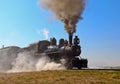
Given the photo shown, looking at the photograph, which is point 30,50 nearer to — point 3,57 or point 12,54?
point 12,54

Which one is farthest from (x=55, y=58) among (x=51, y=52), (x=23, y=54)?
(x=23, y=54)

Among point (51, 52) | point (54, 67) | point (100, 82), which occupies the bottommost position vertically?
point (100, 82)

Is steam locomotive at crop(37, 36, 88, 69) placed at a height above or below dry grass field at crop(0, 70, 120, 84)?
above

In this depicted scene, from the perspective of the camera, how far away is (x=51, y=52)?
1355 inches

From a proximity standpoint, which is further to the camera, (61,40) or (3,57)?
(3,57)

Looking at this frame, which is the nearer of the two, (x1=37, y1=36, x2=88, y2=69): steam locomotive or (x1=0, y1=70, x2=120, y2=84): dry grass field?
(x1=0, y1=70, x2=120, y2=84): dry grass field

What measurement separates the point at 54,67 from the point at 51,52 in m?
2.63

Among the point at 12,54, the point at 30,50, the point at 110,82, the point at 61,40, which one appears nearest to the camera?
the point at 110,82

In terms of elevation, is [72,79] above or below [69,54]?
below

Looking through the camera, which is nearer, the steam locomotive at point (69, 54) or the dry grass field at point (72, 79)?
the dry grass field at point (72, 79)

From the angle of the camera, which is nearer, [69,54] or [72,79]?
[72,79]

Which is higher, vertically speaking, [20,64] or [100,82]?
[20,64]

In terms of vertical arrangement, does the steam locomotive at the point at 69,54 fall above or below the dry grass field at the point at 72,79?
above

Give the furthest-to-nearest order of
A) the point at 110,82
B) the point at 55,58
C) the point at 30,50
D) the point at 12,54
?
the point at 12,54 → the point at 30,50 → the point at 55,58 → the point at 110,82
